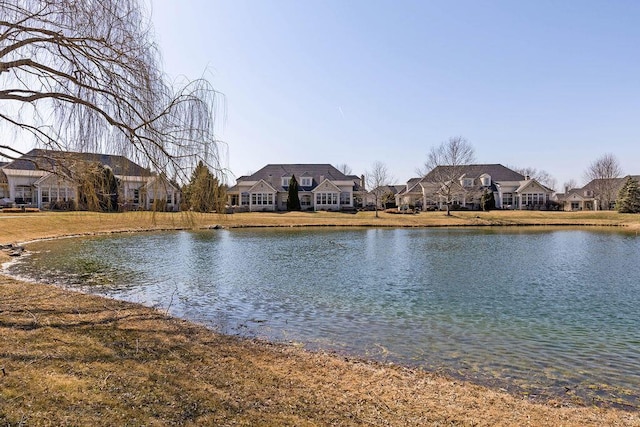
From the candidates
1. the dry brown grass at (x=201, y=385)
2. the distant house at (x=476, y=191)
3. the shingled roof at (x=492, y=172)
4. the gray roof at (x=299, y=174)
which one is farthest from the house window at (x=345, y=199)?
the dry brown grass at (x=201, y=385)

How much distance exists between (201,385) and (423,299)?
8526 millimetres

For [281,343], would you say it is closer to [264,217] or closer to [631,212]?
[264,217]

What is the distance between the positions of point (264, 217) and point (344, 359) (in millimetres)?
41127

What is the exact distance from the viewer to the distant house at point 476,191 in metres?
59.8

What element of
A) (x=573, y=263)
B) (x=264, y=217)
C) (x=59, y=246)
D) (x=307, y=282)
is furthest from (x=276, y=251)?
(x=264, y=217)

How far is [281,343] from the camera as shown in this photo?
8.46 meters

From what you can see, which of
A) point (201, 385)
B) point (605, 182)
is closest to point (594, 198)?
point (605, 182)

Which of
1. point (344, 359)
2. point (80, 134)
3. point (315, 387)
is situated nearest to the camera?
point (315, 387)

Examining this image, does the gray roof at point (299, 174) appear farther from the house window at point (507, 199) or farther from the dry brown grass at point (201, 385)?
the dry brown grass at point (201, 385)

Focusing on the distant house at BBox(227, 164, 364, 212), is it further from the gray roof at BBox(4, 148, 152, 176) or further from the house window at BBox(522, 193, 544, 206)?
the gray roof at BBox(4, 148, 152, 176)

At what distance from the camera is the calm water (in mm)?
7656

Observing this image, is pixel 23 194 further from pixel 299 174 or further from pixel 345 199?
pixel 345 199

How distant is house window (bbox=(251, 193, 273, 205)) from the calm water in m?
33.6

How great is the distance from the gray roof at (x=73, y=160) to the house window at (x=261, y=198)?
50.6 metres
